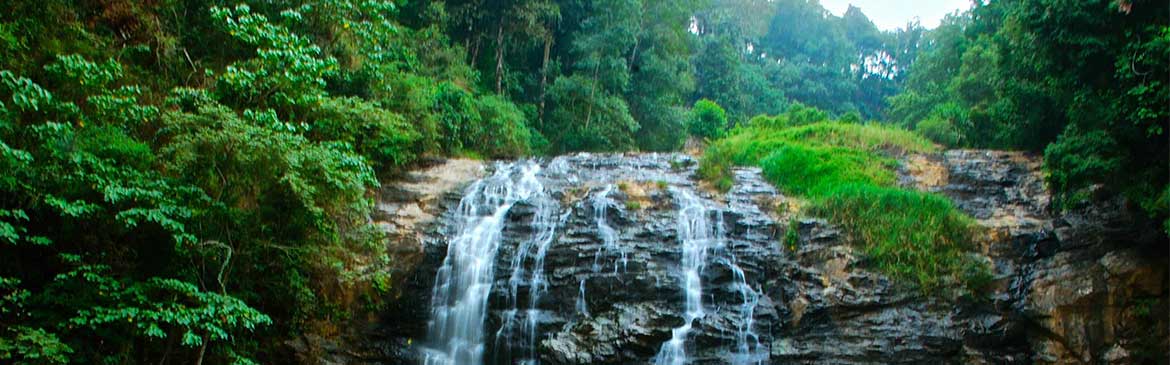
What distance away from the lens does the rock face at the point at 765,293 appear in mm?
9008

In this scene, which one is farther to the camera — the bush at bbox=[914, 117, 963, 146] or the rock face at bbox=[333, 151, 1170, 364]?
the bush at bbox=[914, 117, 963, 146]

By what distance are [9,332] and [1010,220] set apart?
44.7 feet

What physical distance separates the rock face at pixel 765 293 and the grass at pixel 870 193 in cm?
33

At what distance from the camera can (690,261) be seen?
10641mm

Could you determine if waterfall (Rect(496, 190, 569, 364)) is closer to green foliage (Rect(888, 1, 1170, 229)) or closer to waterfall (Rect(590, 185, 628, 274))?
waterfall (Rect(590, 185, 628, 274))

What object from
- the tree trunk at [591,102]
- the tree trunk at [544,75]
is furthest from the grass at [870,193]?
the tree trunk at [544,75]

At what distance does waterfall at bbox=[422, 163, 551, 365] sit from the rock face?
76 mm

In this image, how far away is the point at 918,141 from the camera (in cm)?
1546

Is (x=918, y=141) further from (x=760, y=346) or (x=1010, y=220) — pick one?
(x=760, y=346)

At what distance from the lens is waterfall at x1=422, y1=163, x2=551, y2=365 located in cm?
1015

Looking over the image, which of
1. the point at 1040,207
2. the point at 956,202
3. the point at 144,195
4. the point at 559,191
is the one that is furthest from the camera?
the point at 559,191

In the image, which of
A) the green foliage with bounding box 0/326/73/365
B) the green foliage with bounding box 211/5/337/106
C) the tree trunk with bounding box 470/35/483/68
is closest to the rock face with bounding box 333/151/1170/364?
the green foliage with bounding box 211/5/337/106

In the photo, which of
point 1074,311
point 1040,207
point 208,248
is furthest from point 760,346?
point 208,248

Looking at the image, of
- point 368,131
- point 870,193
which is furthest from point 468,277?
point 870,193
